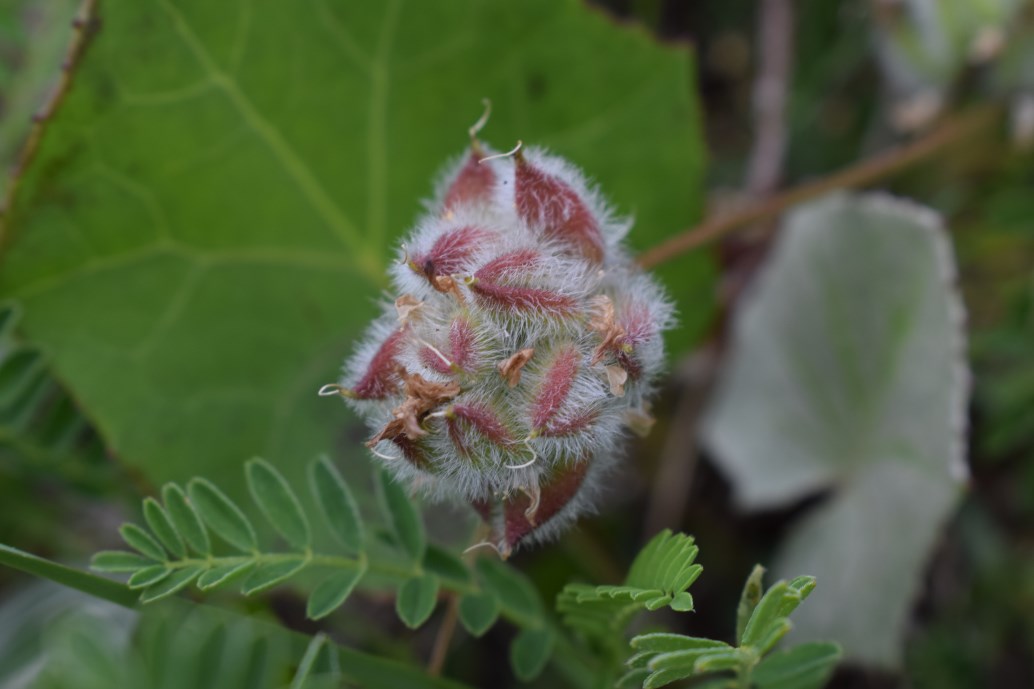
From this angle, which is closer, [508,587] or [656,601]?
[656,601]

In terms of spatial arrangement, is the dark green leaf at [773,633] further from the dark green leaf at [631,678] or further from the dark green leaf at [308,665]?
the dark green leaf at [308,665]

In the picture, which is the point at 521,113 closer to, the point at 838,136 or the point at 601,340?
the point at 601,340

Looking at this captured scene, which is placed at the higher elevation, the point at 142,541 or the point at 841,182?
the point at 841,182

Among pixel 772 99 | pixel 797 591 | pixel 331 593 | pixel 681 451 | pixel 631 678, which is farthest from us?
pixel 772 99


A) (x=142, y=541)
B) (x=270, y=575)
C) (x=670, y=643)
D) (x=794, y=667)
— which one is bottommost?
(x=794, y=667)

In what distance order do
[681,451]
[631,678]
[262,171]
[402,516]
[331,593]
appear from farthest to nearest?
1. [681,451]
2. [262,171]
3. [402,516]
4. [331,593]
5. [631,678]

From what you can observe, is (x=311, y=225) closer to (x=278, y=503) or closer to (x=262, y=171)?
(x=262, y=171)

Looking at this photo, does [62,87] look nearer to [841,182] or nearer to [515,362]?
[515,362]

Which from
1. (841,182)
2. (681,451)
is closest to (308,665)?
(681,451)
